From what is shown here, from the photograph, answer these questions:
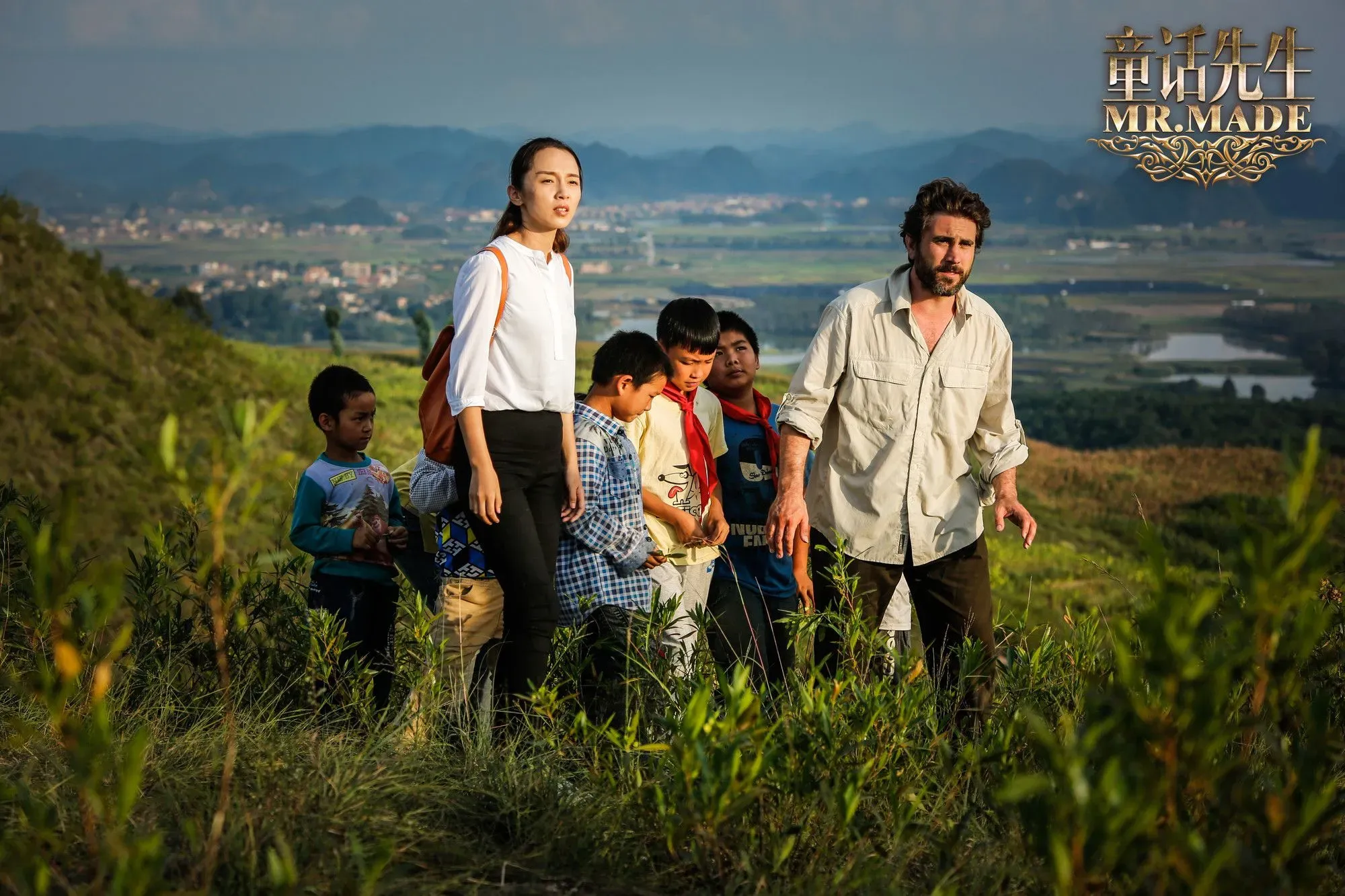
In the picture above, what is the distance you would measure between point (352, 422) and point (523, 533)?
1.00 metres

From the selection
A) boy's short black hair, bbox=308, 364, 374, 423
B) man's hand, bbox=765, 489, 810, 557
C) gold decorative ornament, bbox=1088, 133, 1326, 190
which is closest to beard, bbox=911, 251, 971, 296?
man's hand, bbox=765, 489, 810, 557

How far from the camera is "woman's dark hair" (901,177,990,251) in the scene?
4340mm

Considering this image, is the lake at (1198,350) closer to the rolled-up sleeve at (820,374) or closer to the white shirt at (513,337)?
the rolled-up sleeve at (820,374)

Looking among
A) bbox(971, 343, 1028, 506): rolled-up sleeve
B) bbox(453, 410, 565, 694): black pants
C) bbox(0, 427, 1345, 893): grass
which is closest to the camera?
bbox(0, 427, 1345, 893): grass

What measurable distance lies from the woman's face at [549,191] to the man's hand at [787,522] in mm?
1201

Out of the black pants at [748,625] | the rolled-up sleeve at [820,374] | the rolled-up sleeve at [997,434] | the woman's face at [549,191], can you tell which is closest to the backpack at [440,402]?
the woman's face at [549,191]

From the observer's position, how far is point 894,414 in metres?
4.44

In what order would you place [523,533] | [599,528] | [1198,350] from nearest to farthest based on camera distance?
1. [523,533]
2. [599,528]
3. [1198,350]

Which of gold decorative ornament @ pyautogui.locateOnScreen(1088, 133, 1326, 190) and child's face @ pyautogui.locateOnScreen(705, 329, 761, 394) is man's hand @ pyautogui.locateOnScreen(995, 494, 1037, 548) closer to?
child's face @ pyautogui.locateOnScreen(705, 329, 761, 394)

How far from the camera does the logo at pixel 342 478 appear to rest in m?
4.46

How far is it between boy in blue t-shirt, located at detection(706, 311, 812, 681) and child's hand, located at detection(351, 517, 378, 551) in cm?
129

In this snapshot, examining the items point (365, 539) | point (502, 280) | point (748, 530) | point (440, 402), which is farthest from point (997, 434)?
point (365, 539)

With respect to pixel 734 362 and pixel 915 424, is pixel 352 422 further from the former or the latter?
pixel 915 424

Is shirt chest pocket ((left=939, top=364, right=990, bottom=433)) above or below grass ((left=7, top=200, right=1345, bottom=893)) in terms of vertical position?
above
